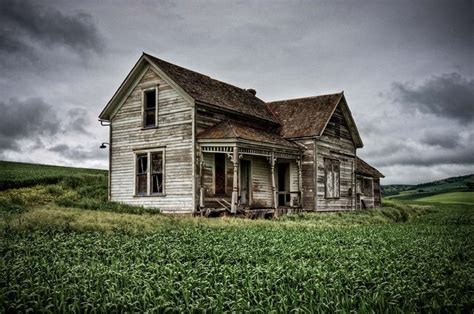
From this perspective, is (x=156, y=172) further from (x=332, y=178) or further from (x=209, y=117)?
(x=332, y=178)

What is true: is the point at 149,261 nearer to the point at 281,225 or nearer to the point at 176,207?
the point at 281,225

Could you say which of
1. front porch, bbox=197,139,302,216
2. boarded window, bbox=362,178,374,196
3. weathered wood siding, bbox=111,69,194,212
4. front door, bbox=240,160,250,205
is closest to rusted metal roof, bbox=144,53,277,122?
weathered wood siding, bbox=111,69,194,212

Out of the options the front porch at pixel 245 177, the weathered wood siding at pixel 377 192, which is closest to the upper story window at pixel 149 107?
the front porch at pixel 245 177

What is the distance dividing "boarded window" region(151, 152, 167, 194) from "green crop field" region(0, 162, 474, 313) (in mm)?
6722

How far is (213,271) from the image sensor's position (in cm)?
735

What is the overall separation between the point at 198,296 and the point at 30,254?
16.4ft

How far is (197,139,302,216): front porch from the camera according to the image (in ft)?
60.8

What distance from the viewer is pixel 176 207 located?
19516mm

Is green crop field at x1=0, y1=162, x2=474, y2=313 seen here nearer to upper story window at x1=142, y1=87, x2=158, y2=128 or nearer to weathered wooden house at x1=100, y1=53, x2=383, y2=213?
weathered wooden house at x1=100, y1=53, x2=383, y2=213

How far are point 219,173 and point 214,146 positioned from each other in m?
1.90

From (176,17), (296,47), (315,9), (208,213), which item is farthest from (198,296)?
(296,47)

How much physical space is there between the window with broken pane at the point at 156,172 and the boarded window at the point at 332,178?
10.0m

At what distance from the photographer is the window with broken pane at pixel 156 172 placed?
2069 centimetres

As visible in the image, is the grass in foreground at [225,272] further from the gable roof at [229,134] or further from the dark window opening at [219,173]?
the dark window opening at [219,173]
